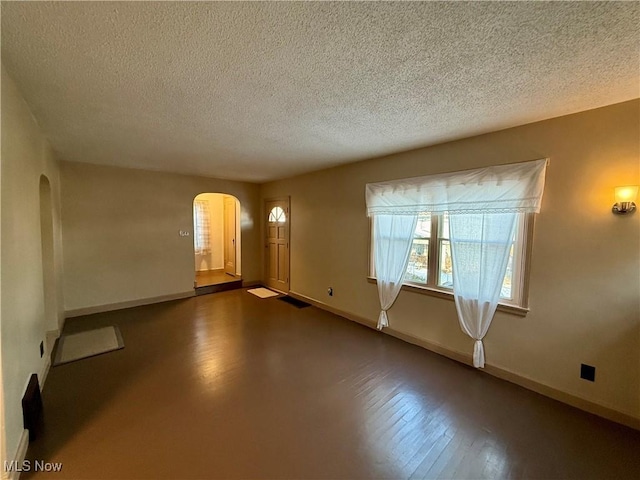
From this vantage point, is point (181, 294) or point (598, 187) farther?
point (181, 294)

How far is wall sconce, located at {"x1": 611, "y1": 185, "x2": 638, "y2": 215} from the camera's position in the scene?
1.98m

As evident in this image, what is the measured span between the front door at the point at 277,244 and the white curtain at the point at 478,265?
11.4 ft

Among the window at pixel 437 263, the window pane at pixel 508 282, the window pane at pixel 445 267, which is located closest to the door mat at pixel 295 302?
the window at pixel 437 263

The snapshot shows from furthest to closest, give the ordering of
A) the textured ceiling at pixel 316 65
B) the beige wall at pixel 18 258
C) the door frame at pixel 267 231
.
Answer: the door frame at pixel 267 231
the beige wall at pixel 18 258
the textured ceiling at pixel 316 65

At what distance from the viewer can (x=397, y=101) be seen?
6.74ft

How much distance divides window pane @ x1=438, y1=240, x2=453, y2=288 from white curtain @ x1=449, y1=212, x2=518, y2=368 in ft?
0.64

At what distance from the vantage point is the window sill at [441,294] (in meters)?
2.57

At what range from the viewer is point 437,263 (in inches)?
127

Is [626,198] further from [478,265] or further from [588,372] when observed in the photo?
[588,372]

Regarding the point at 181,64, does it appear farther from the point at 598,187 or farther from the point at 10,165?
the point at 598,187

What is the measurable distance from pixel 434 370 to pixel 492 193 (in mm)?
1894

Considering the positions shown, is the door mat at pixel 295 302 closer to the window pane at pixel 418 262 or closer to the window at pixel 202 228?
the window pane at pixel 418 262

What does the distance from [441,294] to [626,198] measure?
171 cm

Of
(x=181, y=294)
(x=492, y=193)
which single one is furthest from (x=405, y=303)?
(x=181, y=294)
